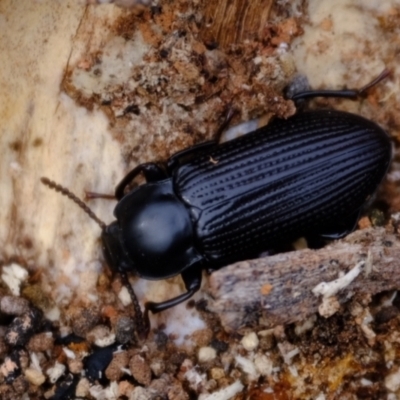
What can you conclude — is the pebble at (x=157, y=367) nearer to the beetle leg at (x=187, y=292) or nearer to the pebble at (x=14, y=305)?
the beetle leg at (x=187, y=292)

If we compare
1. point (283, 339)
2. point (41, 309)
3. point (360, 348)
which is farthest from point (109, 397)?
point (360, 348)

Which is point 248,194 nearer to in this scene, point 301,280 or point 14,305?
point 301,280

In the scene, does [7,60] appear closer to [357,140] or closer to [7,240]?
[7,240]

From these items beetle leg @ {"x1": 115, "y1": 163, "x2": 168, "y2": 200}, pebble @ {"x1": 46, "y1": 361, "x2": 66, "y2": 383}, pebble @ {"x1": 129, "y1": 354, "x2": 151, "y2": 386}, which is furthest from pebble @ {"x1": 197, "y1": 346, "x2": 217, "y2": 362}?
beetle leg @ {"x1": 115, "y1": 163, "x2": 168, "y2": 200}

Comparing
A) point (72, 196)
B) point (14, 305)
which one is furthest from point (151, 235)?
point (14, 305)

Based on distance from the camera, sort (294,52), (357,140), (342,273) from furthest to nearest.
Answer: (294,52) → (357,140) → (342,273)

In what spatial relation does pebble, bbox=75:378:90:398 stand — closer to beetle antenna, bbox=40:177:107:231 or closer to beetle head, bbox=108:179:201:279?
beetle head, bbox=108:179:201:279

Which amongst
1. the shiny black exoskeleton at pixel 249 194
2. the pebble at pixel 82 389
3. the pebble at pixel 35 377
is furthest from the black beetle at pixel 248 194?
the pebble at pixel 35 377

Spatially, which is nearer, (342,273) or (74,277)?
(342,273)
